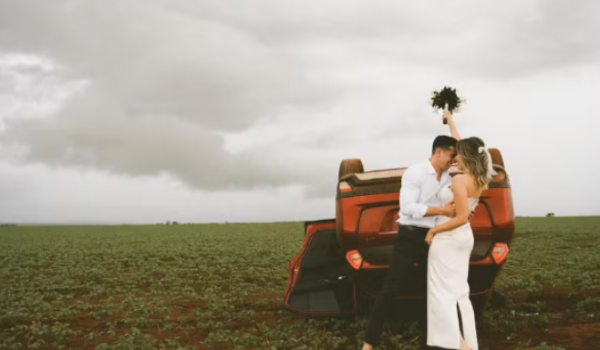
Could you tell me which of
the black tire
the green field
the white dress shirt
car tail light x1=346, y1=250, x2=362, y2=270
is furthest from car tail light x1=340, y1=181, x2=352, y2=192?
the green field

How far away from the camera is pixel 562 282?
13070 millimetres

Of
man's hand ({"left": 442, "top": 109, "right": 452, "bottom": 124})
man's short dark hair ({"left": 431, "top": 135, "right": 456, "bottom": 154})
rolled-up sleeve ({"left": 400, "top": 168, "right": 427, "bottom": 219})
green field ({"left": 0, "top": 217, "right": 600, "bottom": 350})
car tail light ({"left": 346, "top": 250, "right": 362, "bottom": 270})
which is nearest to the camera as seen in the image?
rolled-up sleeve ({"left": 400, "top": 168, "right": 427, "bottom": 219})

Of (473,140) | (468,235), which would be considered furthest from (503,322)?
(473,140)

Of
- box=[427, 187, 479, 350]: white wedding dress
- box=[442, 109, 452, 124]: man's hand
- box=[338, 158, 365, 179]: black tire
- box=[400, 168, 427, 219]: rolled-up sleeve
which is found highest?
box=[442, 109, 452, 124]: man's hand

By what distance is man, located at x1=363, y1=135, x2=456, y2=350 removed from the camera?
5.57 m

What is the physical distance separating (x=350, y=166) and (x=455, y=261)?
272 cm

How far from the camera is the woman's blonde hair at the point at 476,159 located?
17.7ft

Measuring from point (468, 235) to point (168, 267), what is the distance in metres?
15.7

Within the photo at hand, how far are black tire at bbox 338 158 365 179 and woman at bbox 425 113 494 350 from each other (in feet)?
7.69

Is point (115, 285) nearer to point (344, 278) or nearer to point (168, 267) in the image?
point (168, 267)

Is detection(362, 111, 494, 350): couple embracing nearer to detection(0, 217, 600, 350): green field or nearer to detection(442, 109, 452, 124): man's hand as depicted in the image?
detection(442, 109, 452, 124): man's hand

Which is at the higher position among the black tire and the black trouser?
the black tire

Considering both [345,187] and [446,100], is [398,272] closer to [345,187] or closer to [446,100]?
[345,187]

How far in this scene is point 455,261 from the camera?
18.1 ft
